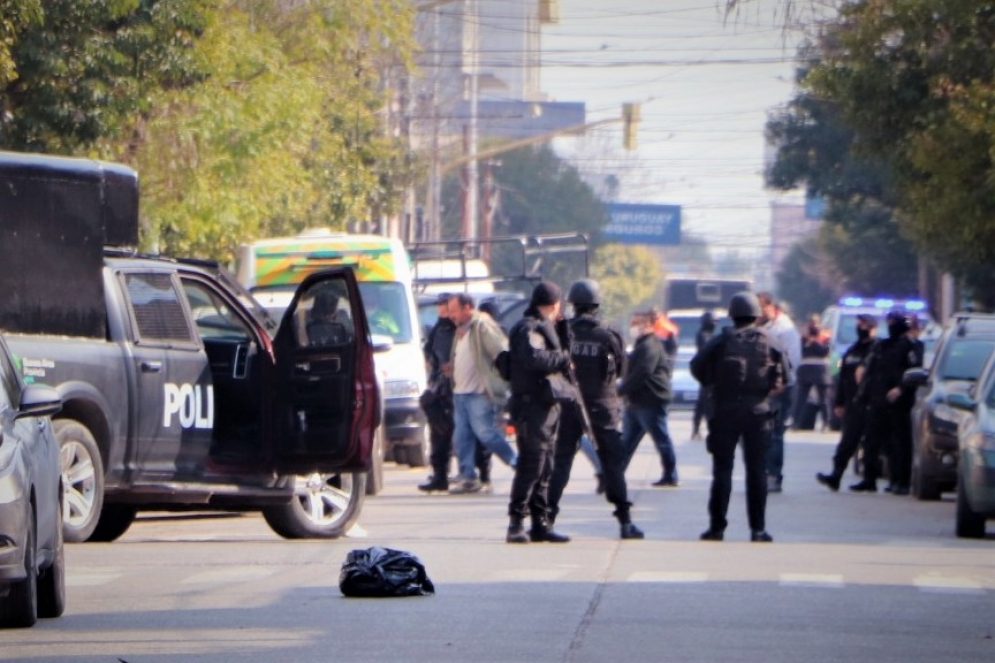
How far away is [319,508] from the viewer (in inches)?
551

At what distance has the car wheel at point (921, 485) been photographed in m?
18.4

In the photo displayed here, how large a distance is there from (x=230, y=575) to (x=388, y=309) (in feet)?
34.5

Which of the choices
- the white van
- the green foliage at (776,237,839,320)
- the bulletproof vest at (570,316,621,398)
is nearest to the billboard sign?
the green foliage at (776,237,839,320)

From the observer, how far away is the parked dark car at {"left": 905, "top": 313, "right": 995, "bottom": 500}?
58.3ft

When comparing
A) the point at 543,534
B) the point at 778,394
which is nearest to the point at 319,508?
the point at 543,534

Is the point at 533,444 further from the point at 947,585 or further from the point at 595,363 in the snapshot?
the point at 947,585

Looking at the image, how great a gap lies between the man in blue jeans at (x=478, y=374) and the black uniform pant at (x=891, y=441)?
141 inches

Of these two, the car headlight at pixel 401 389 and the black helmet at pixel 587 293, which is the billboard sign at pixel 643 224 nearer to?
the car headlight at pixel 401 389

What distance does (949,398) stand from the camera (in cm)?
1558

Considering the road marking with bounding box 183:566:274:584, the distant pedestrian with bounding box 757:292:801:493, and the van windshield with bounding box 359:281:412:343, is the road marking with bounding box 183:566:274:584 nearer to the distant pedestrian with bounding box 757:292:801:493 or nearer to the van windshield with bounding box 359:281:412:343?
the distant pedestrian with bounding box 757:292:801:493

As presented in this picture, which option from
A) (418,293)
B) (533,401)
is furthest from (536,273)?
(533,401)

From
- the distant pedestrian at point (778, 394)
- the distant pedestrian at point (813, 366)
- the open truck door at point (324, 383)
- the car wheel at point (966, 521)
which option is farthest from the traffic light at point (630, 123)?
the open truck door at point (324, 383)

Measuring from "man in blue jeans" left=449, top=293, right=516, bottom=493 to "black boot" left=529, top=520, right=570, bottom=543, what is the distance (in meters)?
4.48

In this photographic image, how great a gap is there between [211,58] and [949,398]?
312 inches
